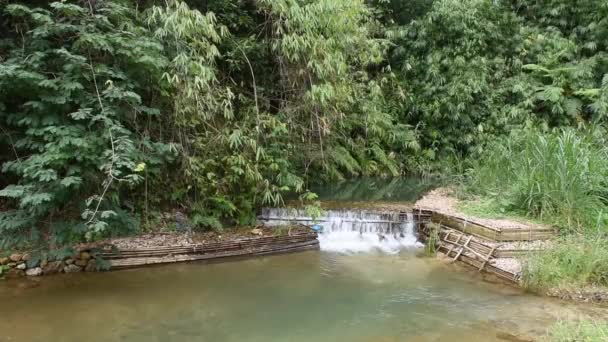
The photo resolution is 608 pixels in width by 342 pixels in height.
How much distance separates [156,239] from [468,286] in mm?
3745

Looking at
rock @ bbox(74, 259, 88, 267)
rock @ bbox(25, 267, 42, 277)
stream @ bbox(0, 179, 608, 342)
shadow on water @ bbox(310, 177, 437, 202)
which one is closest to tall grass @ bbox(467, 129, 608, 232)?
stream @ bbox(0, 179, 608, 342)

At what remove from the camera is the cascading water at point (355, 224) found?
257 inches

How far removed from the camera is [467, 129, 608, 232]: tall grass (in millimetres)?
5551

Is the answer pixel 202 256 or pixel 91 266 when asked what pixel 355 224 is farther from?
pixel 91 266

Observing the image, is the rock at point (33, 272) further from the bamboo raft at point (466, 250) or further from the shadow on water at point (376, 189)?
the bamboo raft at point (466, 250)

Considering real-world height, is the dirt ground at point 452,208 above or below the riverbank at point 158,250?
above

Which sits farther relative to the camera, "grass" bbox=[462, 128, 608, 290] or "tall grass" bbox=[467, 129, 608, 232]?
"tall grass" bbox=[467, 129, 608, 232]

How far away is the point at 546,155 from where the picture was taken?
596 centimetres

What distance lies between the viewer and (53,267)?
16.4 feet

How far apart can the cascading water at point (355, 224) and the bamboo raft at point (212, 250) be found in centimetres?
36

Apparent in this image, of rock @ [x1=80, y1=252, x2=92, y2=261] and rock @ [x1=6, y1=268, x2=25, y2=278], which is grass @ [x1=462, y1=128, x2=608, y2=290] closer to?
rock @ [x1=80, y1=252, x2=92, y2=261]

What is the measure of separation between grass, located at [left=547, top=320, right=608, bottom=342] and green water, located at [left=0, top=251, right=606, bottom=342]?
18 centimetres

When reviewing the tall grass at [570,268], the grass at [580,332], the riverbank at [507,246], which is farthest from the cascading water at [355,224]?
the grass at [580,332]

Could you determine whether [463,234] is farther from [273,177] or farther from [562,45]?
[562,45]
